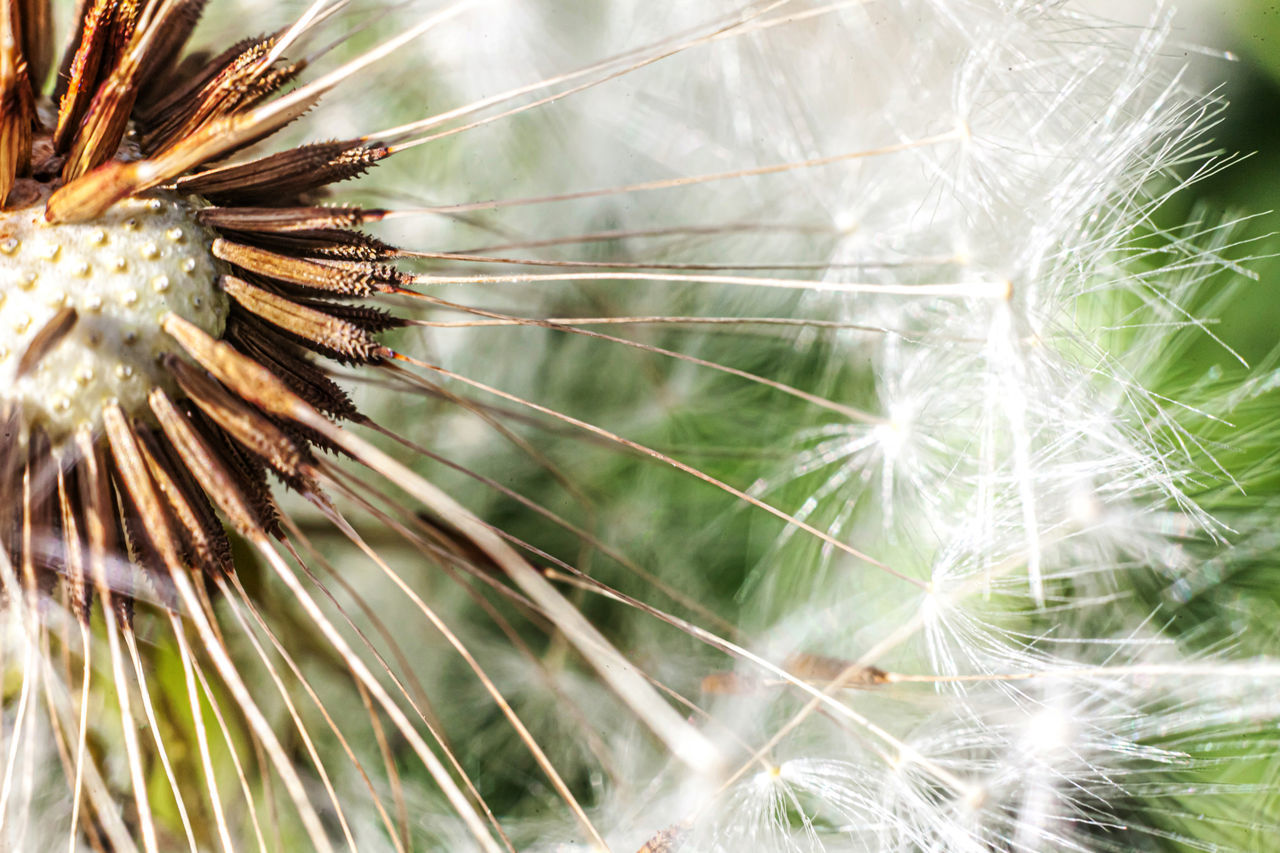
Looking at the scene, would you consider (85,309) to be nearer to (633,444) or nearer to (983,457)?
(633,444)

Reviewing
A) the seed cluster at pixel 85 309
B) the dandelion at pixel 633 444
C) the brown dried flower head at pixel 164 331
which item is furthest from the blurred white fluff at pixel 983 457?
the seed cluster at pixel 85 309

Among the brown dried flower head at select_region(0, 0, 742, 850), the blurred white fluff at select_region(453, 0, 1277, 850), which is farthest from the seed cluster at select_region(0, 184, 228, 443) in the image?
the blurred white fluff at select_region(453, 0, 1277, 850)

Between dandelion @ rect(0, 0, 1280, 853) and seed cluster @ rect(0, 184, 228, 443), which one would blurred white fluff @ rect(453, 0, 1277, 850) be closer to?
dandelion @ rect(0, 0, 1280, 853)

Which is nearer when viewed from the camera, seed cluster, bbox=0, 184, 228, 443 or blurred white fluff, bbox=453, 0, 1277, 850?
seed cluster, bbox=0, 184, 228, 443

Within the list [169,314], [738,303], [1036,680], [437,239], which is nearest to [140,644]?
[169,314]

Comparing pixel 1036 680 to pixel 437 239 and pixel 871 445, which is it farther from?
pixel 437 239

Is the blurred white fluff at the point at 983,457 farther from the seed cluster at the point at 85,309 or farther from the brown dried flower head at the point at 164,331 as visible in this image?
the seed cluster at the point at 85,309

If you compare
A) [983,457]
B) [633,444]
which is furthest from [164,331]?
[983,457]
